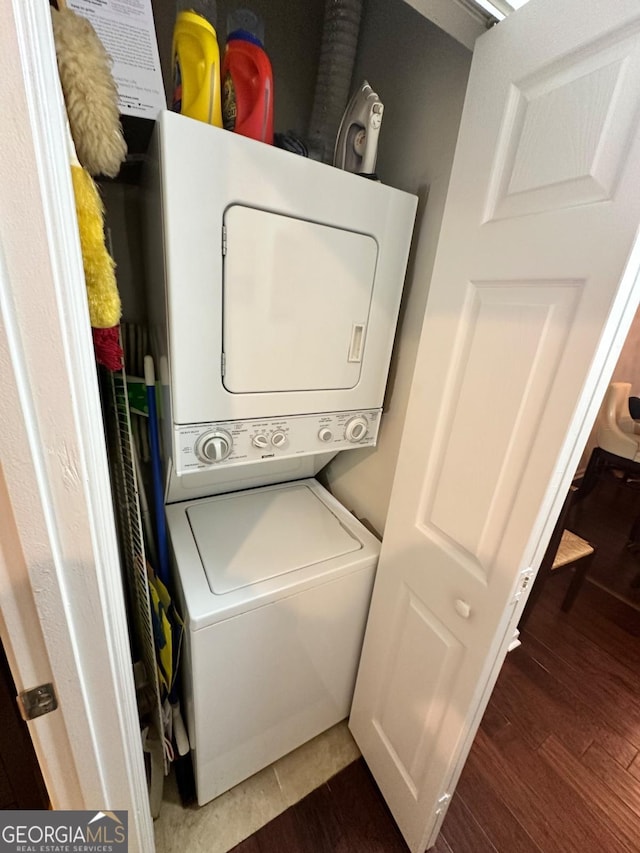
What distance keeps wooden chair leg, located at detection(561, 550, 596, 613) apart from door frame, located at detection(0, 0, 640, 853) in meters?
1.84

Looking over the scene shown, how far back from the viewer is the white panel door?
24.6 inches

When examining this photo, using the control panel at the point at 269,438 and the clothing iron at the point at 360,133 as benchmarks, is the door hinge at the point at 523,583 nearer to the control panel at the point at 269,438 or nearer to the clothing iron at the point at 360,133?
the control panel at the point at 269,438

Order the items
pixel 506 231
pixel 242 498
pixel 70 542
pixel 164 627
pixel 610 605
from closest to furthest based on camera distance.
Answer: pixel 70 542 → pixel 506 231 → pixel 164 627 → pixel 242 498 → pixel 610 605

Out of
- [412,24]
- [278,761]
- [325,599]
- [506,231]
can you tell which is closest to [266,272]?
[506,231]

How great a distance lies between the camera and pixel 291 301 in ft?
3.17

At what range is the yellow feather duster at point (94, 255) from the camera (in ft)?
1.86

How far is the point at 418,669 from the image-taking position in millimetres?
1140

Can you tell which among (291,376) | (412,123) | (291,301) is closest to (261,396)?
(291,376)

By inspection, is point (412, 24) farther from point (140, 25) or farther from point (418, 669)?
point (418, 669)

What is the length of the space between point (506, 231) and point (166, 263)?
78 cm

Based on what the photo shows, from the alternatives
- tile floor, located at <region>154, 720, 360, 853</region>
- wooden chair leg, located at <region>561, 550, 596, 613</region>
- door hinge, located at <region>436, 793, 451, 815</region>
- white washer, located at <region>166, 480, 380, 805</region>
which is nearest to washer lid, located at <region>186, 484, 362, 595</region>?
white washer, located at <region>166, 480, 380, 805</region>

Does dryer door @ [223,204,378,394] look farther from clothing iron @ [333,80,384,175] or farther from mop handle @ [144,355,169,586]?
mop handle @ [144,355,169,586]
